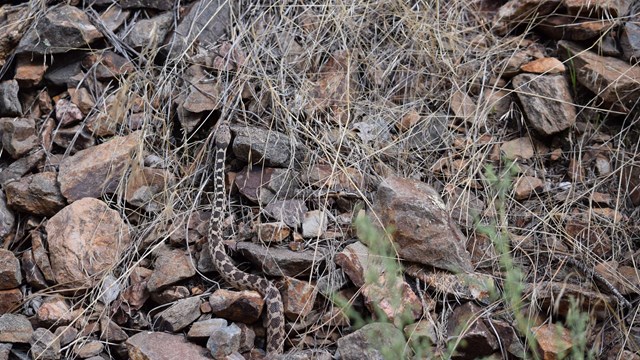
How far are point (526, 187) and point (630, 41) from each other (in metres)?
1.23

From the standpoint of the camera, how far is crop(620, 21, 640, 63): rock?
196 inches

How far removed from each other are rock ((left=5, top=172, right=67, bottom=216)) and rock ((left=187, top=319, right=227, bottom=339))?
1.20m

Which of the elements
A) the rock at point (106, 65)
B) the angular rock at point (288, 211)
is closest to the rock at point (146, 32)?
the rock at point (106, 65)

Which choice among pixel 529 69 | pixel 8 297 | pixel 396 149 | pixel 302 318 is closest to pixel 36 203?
pixel 8 297

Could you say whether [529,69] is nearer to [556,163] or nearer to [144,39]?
[556,163]

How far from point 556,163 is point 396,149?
990 mm

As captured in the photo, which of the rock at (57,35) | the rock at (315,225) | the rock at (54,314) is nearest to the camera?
the rock at (54,314)

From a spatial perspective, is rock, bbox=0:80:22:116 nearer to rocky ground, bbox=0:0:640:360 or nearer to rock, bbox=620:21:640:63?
rocky ground, bbox=0:0:640:360

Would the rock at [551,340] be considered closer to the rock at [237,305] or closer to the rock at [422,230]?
the rock at [422,230]

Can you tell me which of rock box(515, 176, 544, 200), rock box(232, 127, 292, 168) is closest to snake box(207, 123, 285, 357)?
rock box(232, 127, 292, 168)

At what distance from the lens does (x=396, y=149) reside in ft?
15.9

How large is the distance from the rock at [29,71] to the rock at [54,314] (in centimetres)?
163

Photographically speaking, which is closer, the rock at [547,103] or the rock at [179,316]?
the rock at [179,316]

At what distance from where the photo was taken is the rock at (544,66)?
4.98 metres
